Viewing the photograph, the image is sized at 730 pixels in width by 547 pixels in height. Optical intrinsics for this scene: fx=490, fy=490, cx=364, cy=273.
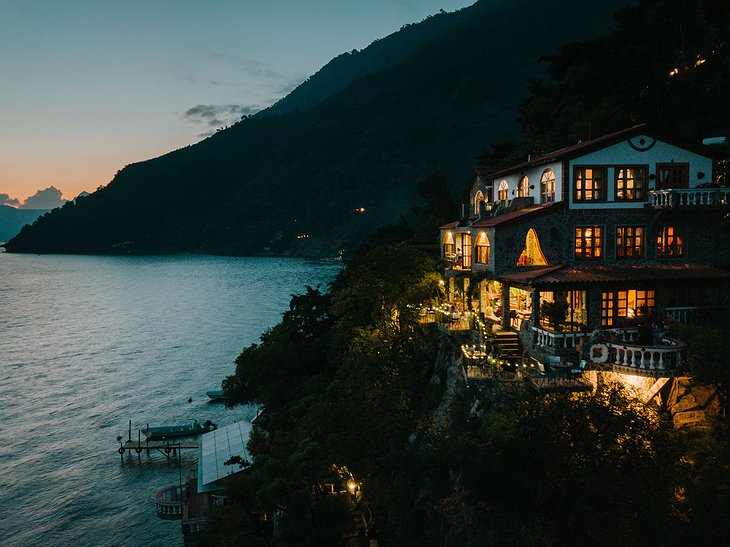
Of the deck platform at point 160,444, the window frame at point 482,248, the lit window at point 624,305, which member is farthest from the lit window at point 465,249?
the deck platform at point 160,444

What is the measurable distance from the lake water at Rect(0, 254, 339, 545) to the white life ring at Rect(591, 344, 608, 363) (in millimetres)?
31179

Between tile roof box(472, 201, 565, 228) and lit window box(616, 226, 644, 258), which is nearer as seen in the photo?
tile roof box(472, 201, 565, 228)

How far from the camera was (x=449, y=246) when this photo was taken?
40969 millimetres

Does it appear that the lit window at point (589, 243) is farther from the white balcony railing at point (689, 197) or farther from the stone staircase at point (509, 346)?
the stone staircase at point (509, 346)

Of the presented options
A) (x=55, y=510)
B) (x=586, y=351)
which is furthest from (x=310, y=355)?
(x=586, y=351)

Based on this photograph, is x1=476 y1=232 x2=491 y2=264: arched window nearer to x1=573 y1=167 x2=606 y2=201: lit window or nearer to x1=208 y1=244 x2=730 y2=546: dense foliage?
x1=208 y1=244 x2=730 y2=546: dense foliage

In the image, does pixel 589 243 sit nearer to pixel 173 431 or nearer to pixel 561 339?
pixel 561 339

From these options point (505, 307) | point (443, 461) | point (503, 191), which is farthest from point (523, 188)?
point (443, 461)

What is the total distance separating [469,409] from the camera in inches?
890

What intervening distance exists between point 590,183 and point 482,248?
7.28 meters

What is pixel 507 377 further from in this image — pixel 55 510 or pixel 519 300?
pixel 55 510

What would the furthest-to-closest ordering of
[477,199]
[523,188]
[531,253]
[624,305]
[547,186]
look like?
[477,199], [523,188], [547,186], [531,253], [624,305]

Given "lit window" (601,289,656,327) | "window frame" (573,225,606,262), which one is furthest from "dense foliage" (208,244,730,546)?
"window frame" (573,225,606,262)

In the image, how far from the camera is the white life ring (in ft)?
66.8
